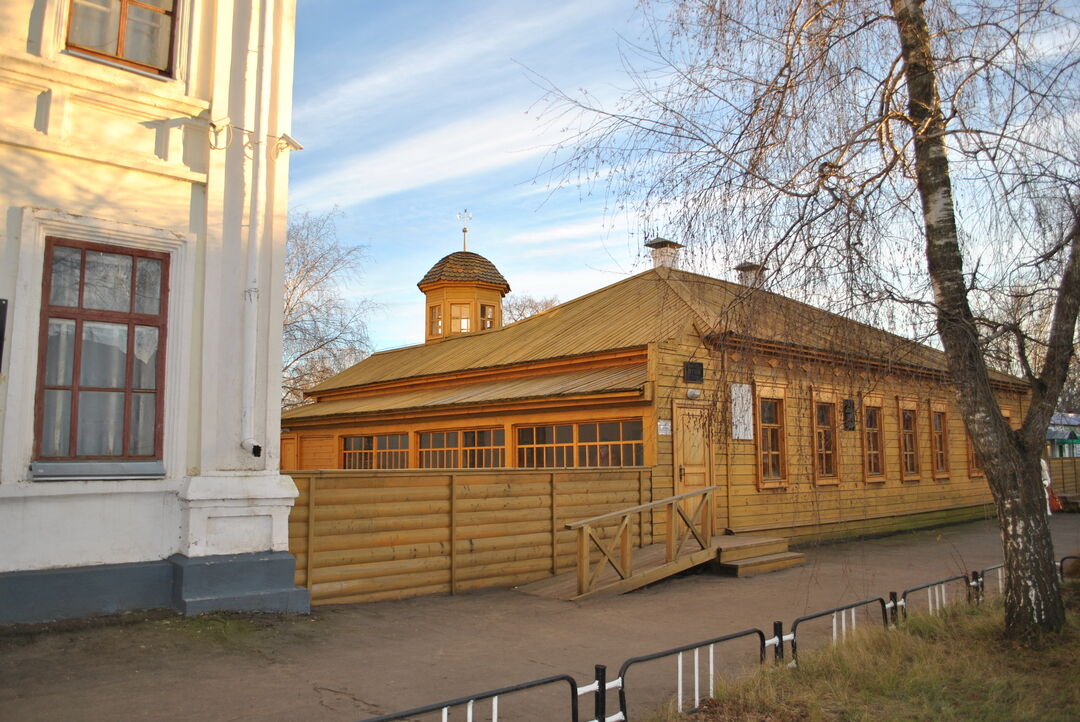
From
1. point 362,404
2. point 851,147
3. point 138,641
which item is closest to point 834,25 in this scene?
point 851,147

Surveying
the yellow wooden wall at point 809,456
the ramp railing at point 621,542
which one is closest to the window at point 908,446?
the yellow wooden wall at point 809,456

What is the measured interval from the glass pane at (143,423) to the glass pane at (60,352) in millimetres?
→ 622

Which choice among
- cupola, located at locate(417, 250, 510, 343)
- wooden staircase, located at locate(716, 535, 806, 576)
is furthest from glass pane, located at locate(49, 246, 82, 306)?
cupola, located at locate(417, 250, 510, 343)

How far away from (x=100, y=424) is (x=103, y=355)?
25.3 inches

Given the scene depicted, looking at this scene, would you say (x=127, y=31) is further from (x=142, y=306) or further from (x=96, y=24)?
(x=142, y=306)

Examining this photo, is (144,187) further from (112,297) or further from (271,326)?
(271,326)

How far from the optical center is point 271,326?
28.6 ft

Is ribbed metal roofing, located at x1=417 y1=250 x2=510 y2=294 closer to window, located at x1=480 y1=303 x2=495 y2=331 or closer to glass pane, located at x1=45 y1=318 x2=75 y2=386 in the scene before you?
window, located at x1=480 y1=303 x2=495 y2=331

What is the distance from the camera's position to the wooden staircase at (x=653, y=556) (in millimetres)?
10641

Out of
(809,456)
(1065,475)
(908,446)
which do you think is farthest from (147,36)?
(1065,475)

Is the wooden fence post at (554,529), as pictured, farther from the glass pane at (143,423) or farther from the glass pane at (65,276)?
the glass pane at (65,276)

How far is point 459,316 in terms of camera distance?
97.2ft

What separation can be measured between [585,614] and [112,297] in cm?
592

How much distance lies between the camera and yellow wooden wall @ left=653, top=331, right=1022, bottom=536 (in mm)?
6891
